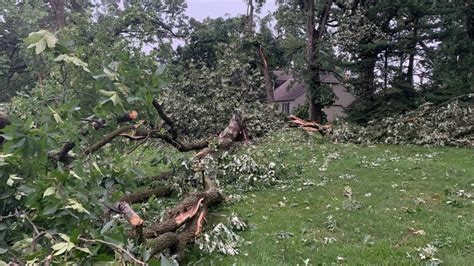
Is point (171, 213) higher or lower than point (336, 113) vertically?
higher

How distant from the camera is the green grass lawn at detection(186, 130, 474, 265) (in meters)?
4.32

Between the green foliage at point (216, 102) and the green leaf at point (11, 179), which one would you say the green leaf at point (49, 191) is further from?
the green foliage at point (216, 102)

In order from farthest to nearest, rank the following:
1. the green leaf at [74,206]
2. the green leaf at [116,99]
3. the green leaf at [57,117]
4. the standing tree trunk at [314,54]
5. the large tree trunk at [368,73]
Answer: the standing tree trunk at [314,54]
the large tree trunk at [368,73]
the green leaf at [57,117]
the green leaf at [116,99]
the green leaf at [74,206]

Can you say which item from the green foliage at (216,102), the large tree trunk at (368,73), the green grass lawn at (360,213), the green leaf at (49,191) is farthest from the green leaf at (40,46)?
the large tree trunk at (368,73)

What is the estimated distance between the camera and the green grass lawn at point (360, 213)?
4316 mm

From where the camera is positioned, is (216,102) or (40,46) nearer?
(40,46)

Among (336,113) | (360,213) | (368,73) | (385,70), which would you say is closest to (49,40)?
(360,213)

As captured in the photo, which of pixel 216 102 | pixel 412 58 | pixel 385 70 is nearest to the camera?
pixel 216 102

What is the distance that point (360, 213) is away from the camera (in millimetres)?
5742

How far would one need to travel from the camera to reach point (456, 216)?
5.43 meters

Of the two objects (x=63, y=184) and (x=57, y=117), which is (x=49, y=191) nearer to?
(x=63, y=184)

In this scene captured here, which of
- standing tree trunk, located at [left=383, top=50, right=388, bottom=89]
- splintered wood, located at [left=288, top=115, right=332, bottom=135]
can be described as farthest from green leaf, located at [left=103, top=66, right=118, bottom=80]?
standing tree trunk, located at [left=383, top=50, right=388, bottom=89]

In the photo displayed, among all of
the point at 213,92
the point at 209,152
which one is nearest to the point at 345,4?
the point at 213,92

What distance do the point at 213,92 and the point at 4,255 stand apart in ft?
32.2
